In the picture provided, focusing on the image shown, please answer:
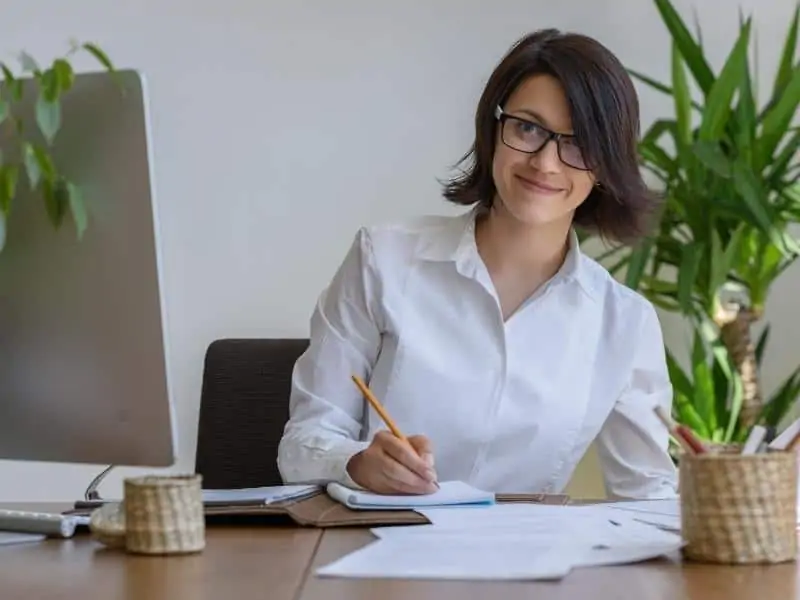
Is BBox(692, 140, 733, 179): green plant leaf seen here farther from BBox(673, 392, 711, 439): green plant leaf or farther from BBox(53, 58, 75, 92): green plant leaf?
BBox(53, 58, 75, 92): green plant leaf

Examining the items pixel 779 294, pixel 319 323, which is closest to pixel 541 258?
pixel 319 323

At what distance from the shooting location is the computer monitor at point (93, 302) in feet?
3.59

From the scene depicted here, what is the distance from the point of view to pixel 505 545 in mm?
1078

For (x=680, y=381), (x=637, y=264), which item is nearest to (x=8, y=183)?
(x=637, y=264)

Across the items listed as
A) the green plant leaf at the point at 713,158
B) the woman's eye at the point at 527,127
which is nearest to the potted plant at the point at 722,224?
the green plant leaf at the point at 713,158

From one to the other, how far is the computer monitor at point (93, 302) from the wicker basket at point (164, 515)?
0.13 feet

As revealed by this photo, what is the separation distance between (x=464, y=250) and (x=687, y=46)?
996mm

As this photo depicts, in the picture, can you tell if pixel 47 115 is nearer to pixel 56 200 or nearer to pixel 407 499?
pixel 56 200

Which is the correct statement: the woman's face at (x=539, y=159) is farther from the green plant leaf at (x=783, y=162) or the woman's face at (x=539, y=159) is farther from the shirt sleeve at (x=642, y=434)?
the green plant leaf at (x=783, y=162)

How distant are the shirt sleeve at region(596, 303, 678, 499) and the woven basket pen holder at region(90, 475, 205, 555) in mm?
791

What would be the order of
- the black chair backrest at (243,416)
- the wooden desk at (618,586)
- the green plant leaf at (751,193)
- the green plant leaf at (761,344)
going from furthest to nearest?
the green plant leaf at (761,344) → the green plant leaf at (751,193) → the black chair backrest at (243,416) → the wooden desk at (618,586)

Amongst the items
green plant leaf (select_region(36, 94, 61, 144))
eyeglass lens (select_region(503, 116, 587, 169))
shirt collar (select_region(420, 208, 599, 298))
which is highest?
green plant leaf (select_region(36, 94, 61, 144))

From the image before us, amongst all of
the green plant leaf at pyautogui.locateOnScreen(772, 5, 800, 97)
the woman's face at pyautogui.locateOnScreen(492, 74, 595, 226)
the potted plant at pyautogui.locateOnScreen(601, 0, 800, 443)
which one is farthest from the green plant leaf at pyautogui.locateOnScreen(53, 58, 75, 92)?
the green plant leaf at pyautogui.locateOnScreen(772, 5, 800, 97)

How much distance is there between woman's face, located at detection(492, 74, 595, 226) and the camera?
1.70 m
